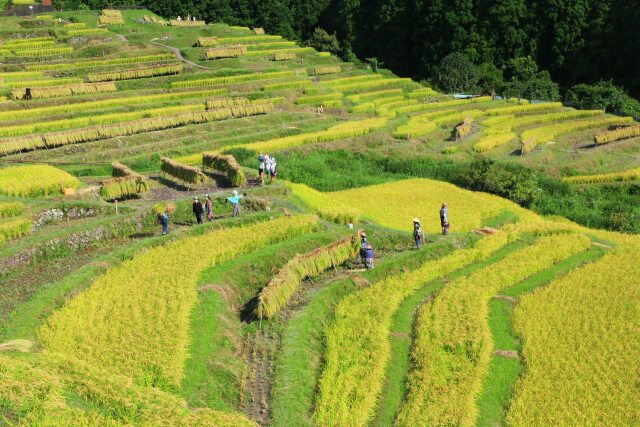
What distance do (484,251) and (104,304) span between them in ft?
55.7

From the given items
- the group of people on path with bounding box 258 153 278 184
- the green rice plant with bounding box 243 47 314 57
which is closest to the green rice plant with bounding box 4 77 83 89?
the green rice plant with bounding box 243 47 314 57

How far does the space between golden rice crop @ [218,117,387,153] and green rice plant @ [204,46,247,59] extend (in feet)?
76.9

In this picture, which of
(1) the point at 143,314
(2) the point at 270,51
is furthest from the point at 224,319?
(2) the point at 270,51

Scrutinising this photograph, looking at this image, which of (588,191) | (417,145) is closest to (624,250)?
(588,191)

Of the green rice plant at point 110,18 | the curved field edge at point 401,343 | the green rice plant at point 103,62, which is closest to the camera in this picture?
the curved field edge at point 401,343

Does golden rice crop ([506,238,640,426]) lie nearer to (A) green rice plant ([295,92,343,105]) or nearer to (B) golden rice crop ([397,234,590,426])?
(B) golden rice crop ([397,234,590,426])

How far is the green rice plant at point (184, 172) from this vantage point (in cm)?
3738

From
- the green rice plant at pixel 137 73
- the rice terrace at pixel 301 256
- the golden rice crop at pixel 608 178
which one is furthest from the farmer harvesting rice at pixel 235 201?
the green rice plant at pixel 137 73

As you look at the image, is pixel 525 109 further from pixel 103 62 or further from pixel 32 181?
pixel 32 181

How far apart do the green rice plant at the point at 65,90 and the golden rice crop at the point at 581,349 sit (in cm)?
4574

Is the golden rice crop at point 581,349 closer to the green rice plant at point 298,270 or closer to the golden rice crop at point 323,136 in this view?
the green rice plant at point 298,270

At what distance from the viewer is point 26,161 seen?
42.9 metres

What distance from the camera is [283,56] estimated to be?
8256 centimetres

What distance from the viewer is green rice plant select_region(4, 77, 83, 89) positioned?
60688 millimetres
